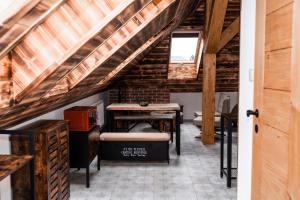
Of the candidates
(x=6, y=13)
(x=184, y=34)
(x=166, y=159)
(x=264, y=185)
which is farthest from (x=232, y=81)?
(x=6, y=13)

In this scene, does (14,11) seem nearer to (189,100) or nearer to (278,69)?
(278,69)

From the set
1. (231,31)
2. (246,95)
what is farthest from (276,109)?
(231,31)

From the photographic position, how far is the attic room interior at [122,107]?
5.22ft

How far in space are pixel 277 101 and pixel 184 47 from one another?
561 cm

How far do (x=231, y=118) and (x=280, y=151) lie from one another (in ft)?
6.75

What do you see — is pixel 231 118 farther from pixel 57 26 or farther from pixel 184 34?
pixel 184 34

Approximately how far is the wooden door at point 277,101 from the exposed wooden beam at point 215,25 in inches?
89.1

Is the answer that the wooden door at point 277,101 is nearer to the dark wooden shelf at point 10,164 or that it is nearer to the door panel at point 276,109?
the door panel at point 276,109

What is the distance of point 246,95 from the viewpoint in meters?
2.45

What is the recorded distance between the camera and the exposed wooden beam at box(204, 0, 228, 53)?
4.25 metres

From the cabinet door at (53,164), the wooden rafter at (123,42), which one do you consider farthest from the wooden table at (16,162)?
the wooden rafter at (123,42)

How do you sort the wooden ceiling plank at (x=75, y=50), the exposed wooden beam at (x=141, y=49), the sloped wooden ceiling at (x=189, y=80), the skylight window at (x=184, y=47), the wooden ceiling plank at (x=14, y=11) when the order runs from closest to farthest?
the wooden ceiling plank at (x=14, y=11)
the wooden ceiling plank at (x=75, y=50)
the exposed wooden beam at (x=141, y=49)
the sloped wooden ceiling at (x=189, y=80)
the skylight window at (x=184, y=47)

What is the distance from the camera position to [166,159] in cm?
470

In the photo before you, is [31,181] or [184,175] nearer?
[31,181]
